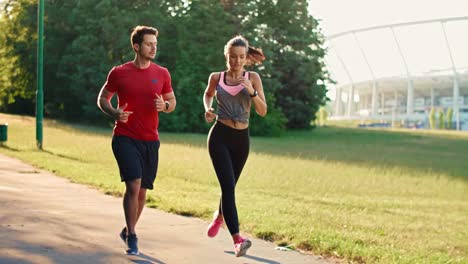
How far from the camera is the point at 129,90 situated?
21.1 feet

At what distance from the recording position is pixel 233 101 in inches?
254

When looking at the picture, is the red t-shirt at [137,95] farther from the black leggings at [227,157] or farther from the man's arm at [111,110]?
the black leggings at [227,157]

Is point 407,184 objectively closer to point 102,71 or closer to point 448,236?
point 448,236

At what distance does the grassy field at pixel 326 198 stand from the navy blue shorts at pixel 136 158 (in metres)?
1.51

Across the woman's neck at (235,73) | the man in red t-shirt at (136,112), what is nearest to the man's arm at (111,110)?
the man in red t-shirt at (136,112)

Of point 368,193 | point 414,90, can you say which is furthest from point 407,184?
point 414,90

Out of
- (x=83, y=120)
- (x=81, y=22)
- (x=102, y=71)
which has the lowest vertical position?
(x=83, y=120)

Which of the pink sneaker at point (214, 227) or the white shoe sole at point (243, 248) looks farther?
the pink sneaker at point (214, 227)

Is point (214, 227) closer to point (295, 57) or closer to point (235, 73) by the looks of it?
point (235, 73)

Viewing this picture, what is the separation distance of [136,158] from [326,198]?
8308 millimetres

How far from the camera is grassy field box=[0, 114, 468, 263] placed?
24.7 ft

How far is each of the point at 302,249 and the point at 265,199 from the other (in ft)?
18.9

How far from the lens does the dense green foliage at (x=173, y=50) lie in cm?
4894

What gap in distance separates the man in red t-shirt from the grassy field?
1.59 m
